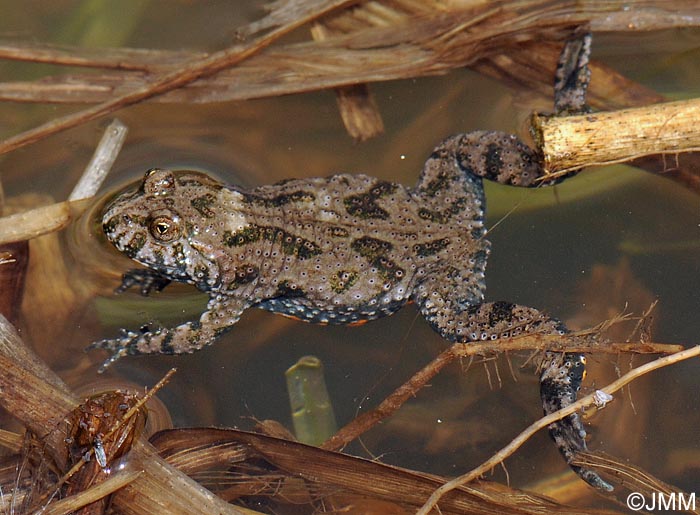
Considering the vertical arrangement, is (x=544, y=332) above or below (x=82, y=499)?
above

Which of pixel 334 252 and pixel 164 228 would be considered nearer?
pixel 164 228

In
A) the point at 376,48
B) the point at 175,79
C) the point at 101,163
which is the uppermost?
the point at 376,48

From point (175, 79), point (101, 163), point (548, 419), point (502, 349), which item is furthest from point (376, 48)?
point (548, 419)

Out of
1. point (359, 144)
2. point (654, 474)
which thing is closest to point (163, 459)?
point (359, 144)

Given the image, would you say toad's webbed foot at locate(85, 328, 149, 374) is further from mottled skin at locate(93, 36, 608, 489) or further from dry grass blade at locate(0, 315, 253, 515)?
dry grass blade at locate(0, 315, 253, 515)

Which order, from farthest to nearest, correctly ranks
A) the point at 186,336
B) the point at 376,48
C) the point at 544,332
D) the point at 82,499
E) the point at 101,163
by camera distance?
1. the point at 376,48
2. the point at 101,163
3. the point at 186,336
4. the point at 544,332
5. the point at 82,499

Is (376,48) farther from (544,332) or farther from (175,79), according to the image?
(544,332)

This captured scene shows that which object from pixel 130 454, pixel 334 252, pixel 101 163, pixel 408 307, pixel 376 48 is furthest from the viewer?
pixel 376 48
